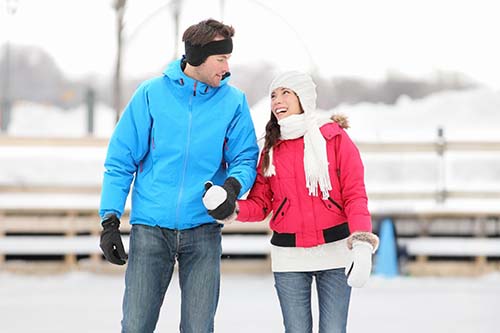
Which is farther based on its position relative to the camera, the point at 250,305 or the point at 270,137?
the point at 250,305

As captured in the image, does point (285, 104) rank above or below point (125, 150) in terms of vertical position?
above

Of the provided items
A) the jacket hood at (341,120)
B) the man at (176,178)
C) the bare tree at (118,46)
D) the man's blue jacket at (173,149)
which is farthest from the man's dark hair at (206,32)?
the bare tree at (118,46)

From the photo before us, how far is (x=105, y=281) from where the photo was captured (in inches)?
263

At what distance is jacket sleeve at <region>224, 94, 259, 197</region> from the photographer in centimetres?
272

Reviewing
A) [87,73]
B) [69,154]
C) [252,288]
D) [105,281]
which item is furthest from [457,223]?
[87,73]

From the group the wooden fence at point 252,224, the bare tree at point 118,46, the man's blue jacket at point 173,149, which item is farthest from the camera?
the bare tree at point 118,46

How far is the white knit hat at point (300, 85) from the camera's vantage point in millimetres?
2775

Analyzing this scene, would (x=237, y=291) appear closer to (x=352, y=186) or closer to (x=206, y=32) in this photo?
(x=352, y=186)

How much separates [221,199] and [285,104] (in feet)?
1.53

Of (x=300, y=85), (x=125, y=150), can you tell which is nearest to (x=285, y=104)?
(x=300, y=85)

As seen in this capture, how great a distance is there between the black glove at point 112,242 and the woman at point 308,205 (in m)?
0.43

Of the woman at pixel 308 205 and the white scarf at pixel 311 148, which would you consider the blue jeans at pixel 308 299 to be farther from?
the white scarf at pixel 311 148

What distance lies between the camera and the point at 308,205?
2.74 metres

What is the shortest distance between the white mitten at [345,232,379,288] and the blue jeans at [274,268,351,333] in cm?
9
